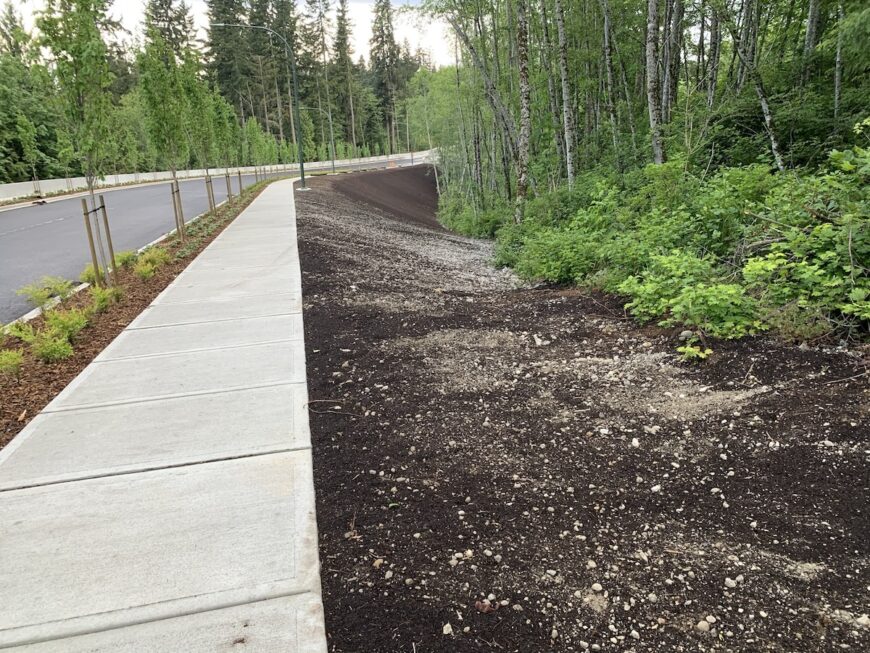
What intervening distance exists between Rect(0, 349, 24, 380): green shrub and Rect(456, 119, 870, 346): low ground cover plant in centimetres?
564

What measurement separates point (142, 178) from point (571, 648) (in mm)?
46029

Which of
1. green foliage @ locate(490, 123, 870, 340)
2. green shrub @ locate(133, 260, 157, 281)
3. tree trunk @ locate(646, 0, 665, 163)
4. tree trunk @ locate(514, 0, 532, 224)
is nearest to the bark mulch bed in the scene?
green shrub @ locate(133, 260, 157, 281)

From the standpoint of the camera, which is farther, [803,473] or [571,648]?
[803,473]

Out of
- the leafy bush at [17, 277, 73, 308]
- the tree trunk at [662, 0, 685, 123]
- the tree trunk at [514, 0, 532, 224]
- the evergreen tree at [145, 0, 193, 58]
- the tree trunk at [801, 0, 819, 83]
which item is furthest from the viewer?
the evergreen tree at [145, 0, 193, 58]

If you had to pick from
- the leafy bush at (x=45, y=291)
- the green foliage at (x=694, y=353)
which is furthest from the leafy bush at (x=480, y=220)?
the green foliage at (x=694, y=353)

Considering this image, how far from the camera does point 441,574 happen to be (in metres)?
2.50

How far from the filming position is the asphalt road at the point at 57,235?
9625mm

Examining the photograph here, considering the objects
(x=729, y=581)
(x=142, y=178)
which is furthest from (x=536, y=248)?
→ (x=142, y=178)

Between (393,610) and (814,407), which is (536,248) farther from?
(393,610)

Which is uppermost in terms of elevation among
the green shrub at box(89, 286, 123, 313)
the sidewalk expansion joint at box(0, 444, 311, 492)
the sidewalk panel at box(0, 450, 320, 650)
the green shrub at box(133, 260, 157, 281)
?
the green shrub at box(133, 260, 157, 281)

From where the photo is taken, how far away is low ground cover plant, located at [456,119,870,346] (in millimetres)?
4348

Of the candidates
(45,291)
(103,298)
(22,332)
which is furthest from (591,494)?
(45,291)

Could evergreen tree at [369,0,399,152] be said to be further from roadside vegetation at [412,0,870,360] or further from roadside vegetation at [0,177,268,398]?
roadside vegetation at [0,177,268,398]

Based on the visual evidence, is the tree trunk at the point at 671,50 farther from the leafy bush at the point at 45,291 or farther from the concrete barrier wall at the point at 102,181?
the leafy bush at the point at 45,291
